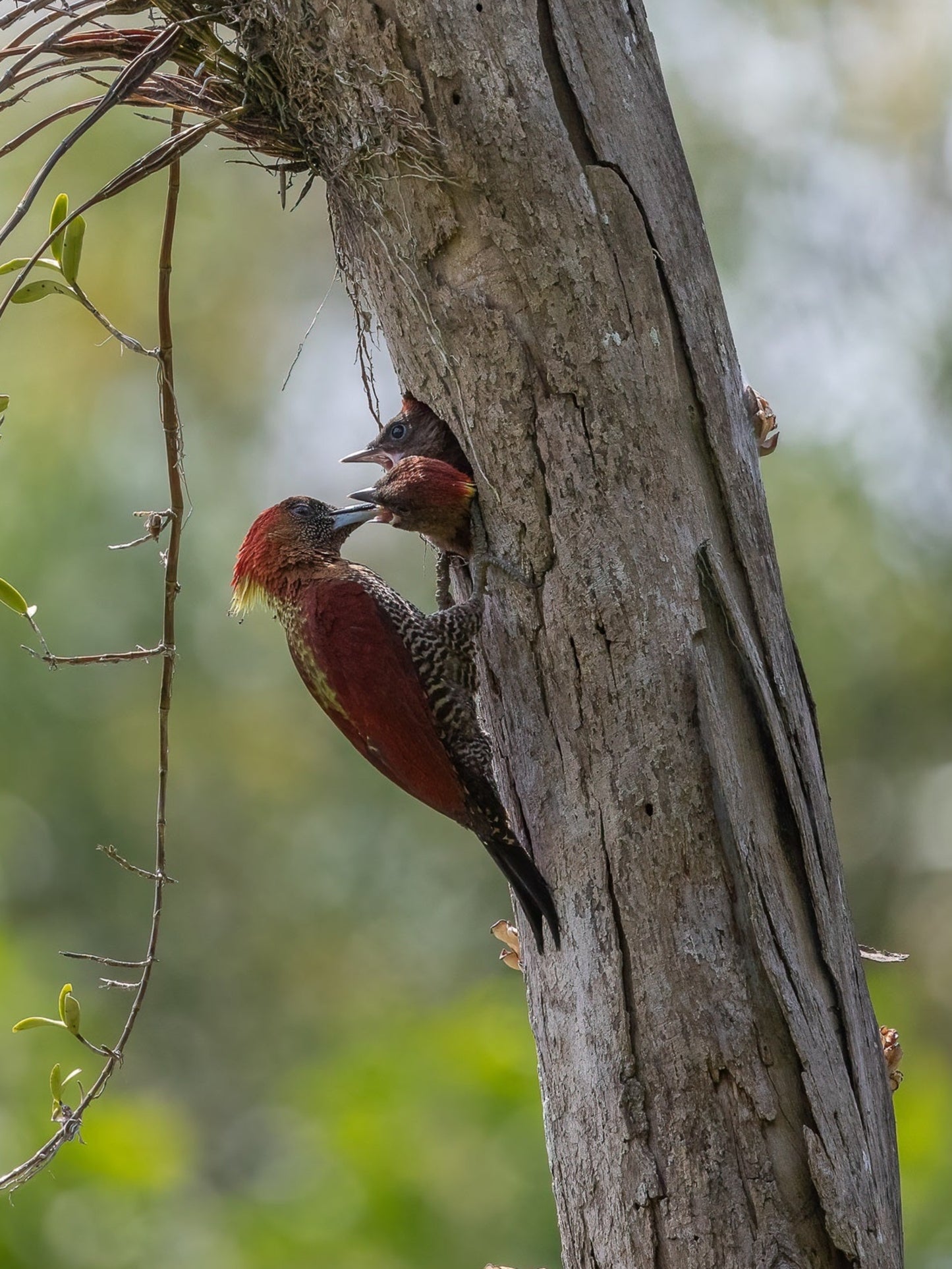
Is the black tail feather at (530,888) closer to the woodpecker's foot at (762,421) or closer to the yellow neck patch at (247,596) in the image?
the woodpecker's foot at (762,421)

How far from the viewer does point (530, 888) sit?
254 centimetres

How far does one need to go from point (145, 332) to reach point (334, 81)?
793cm

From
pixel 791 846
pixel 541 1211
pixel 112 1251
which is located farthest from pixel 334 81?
pixel 112 1251

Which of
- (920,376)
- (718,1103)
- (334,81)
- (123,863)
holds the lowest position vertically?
(718,1103)

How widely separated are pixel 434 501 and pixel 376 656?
485 mm

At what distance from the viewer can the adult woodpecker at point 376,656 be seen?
2.97 meters

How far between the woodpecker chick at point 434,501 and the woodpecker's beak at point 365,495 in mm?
135

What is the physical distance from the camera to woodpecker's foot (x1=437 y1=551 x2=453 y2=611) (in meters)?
3.29

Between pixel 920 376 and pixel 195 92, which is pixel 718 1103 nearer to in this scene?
pixel 195 92

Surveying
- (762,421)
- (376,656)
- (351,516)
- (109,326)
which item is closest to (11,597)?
(109,326)

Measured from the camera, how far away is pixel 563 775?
→ 2502 millimetres

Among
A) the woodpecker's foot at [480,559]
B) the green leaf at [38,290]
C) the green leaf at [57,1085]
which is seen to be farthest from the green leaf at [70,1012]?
the green leaf at [38,290]

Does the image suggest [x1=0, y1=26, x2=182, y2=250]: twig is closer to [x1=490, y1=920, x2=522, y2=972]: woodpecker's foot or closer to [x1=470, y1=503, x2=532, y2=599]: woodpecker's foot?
[x1=470, y1=503, x2=532, y2=599]: woodpecker's foot

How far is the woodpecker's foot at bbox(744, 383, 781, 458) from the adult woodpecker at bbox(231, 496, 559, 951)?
0.69 metres
